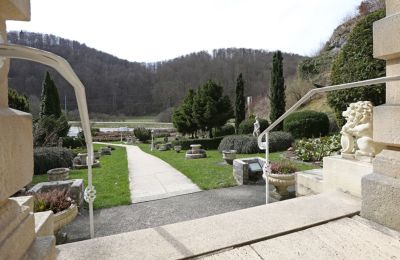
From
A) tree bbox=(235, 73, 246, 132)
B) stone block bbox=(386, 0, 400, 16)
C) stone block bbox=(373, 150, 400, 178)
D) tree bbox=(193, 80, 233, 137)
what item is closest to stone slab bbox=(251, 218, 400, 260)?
stone block bbox=(373, 150, 400, 178)

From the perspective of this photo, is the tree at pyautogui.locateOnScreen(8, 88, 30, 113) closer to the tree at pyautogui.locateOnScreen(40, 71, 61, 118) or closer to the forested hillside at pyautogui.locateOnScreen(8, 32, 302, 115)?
the tree at pyautogui.locateOnScreen(40, 71, 61, 118)

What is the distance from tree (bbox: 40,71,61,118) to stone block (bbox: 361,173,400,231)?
82.9ft

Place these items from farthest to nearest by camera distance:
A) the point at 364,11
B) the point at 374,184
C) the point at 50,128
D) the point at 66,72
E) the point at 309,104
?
the point at 309,104 → the point at 364,11 → the point at 50,128 → the point at 374,184 → the point at 66,72

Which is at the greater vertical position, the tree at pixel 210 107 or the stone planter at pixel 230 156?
the tree at pixel 210 107

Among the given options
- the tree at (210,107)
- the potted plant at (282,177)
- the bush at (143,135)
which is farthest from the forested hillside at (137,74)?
the potted plant at (282,177)

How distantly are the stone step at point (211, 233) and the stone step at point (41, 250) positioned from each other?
0.30 meters

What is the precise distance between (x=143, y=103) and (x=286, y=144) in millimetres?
62081

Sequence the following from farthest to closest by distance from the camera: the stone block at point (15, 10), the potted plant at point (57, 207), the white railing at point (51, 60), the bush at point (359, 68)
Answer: the bush at point (359, 68) → the potted plant at point (57, 207) → the stone block at point (15, 10) → the white railing at point (51, 60)

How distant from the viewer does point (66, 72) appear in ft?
4.38


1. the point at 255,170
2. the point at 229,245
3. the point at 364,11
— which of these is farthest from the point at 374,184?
the point at 364,11

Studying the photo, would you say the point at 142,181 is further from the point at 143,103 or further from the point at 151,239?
the point at 143,103

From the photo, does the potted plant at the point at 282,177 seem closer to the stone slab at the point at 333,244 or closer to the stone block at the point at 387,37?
the stone slab at the point at 333,244

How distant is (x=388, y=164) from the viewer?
1.92 m

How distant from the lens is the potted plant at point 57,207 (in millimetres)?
3418
